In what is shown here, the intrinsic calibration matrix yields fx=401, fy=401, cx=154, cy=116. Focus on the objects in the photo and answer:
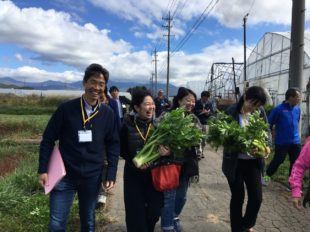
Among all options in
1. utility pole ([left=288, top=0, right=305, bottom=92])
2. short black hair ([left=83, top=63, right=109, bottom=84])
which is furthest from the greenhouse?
short black hair ([left=83, top=63, right=109, bottom=84])

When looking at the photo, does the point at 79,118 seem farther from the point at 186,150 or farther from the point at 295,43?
the point at 295,43

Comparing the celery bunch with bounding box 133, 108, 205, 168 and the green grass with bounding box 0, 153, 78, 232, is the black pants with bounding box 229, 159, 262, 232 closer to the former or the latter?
the celery bunch with bounding box 133, 108, 205, 168

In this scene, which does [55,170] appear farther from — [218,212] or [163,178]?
[218,212]

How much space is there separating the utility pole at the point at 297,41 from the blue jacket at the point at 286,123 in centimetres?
138

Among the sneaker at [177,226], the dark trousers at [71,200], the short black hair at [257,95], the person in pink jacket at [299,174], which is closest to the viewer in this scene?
the person in pink jacket at [299,174]

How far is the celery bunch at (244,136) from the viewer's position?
4559 mm

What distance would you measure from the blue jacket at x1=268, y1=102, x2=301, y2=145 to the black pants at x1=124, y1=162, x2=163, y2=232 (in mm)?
4086

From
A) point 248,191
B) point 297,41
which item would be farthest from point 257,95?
point 297,41

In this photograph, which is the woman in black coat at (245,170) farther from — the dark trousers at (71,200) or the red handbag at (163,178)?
the dark trousers at (71,200)

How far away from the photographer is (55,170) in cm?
370

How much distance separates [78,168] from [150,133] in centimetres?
92

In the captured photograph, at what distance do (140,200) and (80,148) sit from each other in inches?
35.7

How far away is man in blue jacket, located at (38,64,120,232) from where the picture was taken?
377cm

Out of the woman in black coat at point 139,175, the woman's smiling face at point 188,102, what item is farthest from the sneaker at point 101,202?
the woman's smiling face at point 188,102
